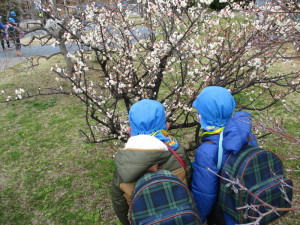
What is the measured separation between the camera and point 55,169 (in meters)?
4.43

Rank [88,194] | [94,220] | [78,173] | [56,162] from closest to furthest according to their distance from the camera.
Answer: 1. [94,220]
2. [88,194]
3. [78,173]
4. [56,162]

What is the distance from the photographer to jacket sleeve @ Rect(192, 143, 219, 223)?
65.7 inches

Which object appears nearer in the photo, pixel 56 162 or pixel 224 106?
pixel 224 106

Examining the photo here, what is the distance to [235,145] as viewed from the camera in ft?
5.09

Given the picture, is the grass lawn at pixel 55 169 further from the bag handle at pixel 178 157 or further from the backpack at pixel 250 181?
the bag handle at pixel 178 157

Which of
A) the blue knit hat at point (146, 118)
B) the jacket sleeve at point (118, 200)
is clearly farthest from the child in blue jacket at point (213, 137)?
the jacket sleeve at point (118, 200)

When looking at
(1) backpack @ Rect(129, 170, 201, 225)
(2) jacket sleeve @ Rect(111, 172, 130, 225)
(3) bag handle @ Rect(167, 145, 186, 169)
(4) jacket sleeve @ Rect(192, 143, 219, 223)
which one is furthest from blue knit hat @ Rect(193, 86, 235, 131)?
(2) jacket sleeve @ Rect(111, 172, 130, 225)

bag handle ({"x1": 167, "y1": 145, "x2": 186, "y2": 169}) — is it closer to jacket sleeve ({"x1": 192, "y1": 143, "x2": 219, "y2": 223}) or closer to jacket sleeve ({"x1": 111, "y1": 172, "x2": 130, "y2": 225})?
jacket sleeve ({"x1": 192, "y1": 143, "x2": 219, "y2": 223})

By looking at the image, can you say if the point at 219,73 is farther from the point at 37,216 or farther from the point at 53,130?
the point at 53,130

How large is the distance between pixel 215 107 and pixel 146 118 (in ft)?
1.58

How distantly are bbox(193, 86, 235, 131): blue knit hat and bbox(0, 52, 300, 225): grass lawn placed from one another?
1010mm

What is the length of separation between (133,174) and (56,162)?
3560 mm

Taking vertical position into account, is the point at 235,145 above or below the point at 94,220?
above

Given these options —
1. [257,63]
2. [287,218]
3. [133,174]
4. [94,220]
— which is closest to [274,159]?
[133,174]
